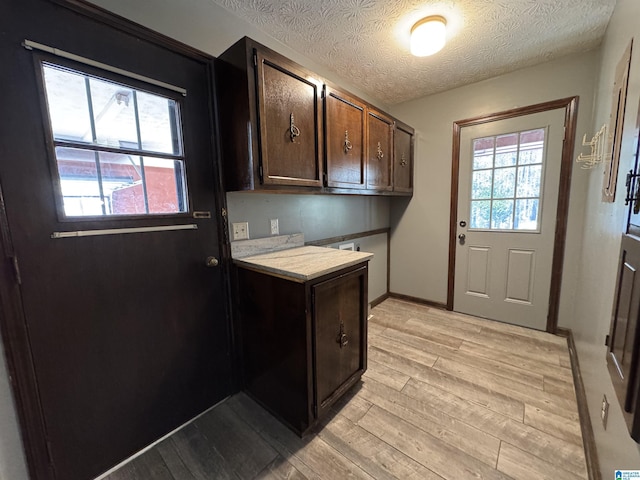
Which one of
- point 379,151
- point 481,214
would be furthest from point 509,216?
→ point 379,151

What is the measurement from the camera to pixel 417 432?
1.40m

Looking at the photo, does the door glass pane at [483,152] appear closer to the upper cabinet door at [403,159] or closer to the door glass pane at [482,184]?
the door glass pane at [482,184]

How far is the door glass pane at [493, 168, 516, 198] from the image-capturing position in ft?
8.04

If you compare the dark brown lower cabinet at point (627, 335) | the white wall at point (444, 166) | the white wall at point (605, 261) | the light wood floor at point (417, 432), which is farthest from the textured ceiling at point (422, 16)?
the light wood floor at point (417, 432)

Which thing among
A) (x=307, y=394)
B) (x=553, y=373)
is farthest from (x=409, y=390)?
(x=553, y=373)

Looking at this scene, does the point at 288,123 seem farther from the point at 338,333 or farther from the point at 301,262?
the point at 338,333

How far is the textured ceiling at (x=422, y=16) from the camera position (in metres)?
1.52

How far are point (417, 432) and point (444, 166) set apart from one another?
2.52m

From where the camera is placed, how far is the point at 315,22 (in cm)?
164

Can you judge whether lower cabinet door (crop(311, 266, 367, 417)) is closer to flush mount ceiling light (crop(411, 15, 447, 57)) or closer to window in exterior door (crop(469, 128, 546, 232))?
flush mount ceiling light (crop(411, 15, 447, 57))

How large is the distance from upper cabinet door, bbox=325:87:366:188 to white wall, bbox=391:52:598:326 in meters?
1.24

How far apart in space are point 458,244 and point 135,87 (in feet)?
9.97

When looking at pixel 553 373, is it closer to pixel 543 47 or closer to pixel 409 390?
pixel 409 390

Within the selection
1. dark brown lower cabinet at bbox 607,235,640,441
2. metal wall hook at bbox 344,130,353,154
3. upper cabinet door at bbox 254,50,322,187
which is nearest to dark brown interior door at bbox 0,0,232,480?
upper cabinet door at bbox 254,50,322,187
